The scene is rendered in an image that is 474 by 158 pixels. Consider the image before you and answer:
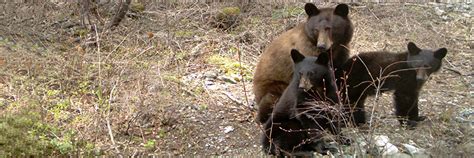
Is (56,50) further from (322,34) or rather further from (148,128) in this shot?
(322,34)

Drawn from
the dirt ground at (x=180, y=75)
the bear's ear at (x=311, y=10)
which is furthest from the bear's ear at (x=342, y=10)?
the dirt ground at (x=180, y=75)

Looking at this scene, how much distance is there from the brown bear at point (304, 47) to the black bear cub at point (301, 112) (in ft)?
2.23

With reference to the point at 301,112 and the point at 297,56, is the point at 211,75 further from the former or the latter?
the point at 301,112

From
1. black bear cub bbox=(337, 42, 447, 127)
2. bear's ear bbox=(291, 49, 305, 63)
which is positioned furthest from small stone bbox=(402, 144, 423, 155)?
bear's ear bbox=(291, 49, 305, 63)

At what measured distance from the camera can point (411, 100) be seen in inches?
231

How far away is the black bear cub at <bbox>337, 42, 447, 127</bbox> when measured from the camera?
5.74 metres

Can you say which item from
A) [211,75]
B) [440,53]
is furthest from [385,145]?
[211,75]

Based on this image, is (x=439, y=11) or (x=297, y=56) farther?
(x=439, y=11)

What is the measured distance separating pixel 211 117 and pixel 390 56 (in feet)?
7.30

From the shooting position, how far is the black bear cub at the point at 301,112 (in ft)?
17.2

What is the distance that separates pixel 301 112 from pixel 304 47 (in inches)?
50.0

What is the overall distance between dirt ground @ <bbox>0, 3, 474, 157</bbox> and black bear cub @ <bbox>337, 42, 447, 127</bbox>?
0.23 m

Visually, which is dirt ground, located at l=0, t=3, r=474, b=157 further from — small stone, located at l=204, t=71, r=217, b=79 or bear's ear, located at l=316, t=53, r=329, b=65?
bear's ear, located at l=316, t=53, r=329, b=65

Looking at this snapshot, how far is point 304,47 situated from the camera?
636 centimetres
